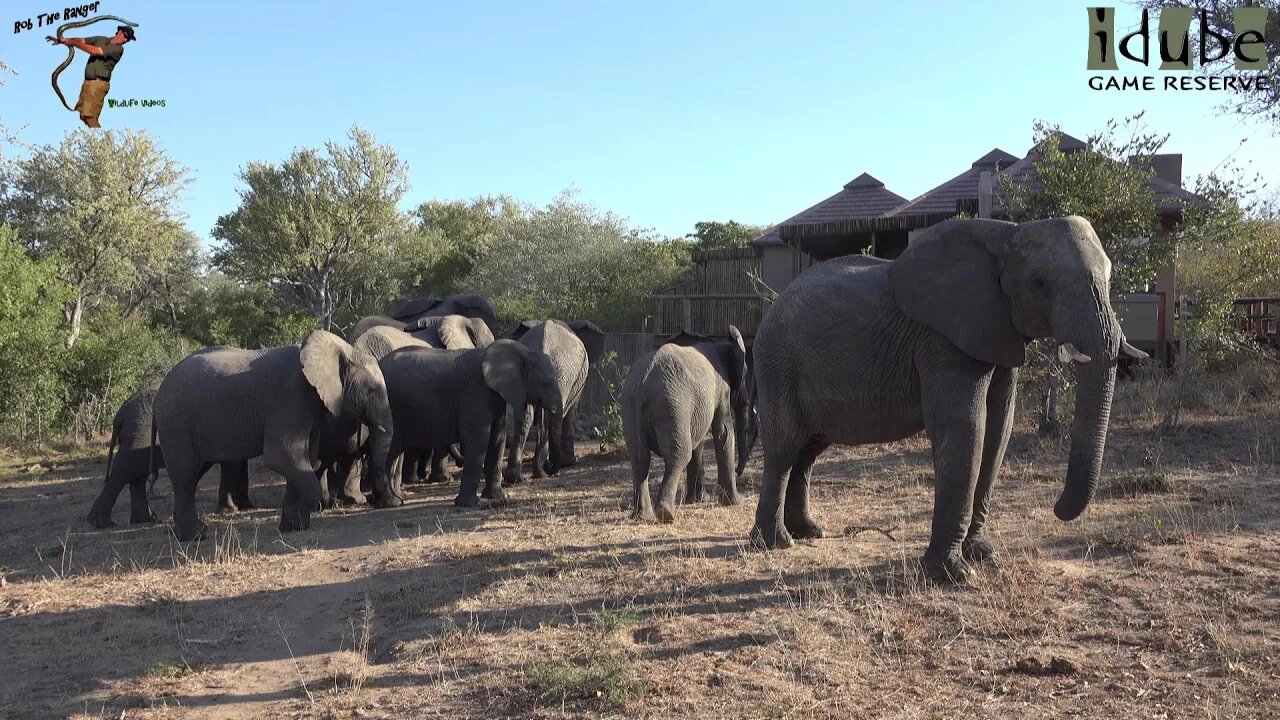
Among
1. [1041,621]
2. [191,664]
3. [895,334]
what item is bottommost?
[191,664]

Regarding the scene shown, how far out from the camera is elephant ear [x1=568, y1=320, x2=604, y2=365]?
60.4ft

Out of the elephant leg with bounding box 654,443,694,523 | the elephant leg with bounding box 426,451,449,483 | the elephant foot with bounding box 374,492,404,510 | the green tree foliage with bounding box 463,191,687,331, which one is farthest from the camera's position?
the green tree foliage with bounding box 463,191,687,331

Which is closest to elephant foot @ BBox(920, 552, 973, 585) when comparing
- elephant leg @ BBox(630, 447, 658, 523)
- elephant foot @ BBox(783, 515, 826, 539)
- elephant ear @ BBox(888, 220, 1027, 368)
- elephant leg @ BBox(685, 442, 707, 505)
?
elephant ear @ BBox(888, 220, 1027, 368)

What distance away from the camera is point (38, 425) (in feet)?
64.1

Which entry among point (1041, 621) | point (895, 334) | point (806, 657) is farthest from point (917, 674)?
point (895, 334)

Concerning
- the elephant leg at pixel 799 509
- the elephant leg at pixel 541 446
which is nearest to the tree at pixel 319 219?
the elephant leg at pixel 541 446

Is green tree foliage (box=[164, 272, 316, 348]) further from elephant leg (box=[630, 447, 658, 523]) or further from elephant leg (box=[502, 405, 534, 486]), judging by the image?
elephant leg (box=[630, 447, 658, 523])

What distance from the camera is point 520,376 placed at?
12.9m

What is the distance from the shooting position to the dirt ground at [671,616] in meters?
5.32

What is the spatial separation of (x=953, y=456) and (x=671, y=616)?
7.19 feet

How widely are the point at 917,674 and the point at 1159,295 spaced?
633 inches

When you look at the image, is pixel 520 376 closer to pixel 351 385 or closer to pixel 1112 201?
pixel 351 385

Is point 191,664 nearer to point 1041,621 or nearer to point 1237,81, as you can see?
point 1041,621

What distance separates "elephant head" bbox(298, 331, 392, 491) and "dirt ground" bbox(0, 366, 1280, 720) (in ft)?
3.82
